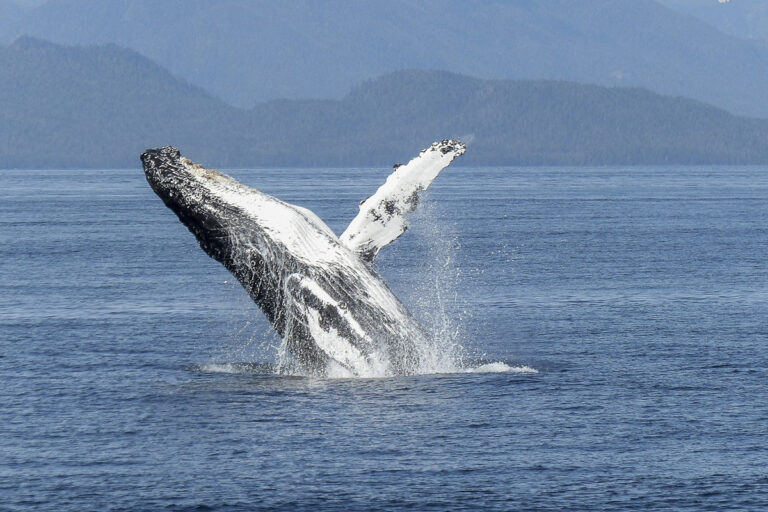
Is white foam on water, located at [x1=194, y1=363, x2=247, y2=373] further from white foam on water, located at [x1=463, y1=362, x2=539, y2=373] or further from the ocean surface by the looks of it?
white foam on water, located at [x1=463, y1=362, x2=539, y2=373]

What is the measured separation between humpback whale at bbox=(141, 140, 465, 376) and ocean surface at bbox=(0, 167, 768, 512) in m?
0.83

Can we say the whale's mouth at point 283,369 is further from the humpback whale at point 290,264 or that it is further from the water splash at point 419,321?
the humpback whale at point 290,264

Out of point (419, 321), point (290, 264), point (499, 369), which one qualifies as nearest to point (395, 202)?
point (290, 264)

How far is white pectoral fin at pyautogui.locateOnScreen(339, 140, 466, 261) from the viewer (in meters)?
16.6

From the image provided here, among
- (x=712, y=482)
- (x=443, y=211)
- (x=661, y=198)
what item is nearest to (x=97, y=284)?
(x=712, y=482)

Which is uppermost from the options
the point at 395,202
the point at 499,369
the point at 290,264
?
the point at 395,202

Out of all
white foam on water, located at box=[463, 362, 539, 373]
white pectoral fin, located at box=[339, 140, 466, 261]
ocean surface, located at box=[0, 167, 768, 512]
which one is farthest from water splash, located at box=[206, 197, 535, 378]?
white pectoral fin, located at box=[339, 140, 466, 261]

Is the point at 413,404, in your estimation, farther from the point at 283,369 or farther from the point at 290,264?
the point at 283,369

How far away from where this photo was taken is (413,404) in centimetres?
1616

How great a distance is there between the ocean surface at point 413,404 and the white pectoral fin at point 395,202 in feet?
5.97

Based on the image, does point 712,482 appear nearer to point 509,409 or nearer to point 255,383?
point 509,409

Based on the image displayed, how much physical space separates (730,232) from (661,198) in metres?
41.0

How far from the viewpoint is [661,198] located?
9269 centimetres

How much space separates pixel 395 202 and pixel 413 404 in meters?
2.62
